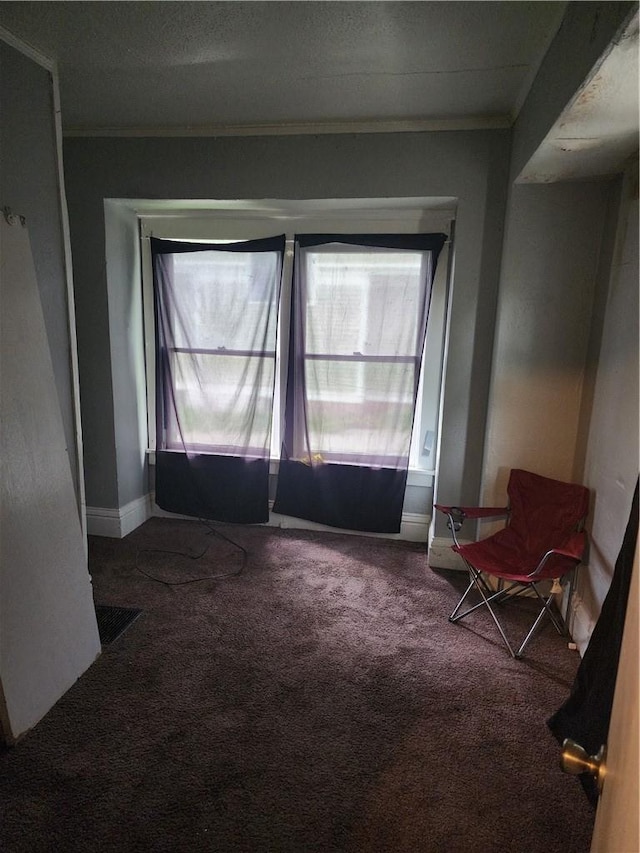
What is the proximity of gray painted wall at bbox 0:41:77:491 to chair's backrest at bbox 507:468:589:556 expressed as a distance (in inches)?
97.0

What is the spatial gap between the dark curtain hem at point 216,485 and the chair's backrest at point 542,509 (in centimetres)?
171

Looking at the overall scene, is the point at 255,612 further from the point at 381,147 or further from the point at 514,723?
the point at 381,147

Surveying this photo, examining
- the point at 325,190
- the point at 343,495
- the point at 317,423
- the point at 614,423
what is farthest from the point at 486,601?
the point at 325,190

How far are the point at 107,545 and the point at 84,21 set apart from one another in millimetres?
2863

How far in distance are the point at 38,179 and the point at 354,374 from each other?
6.61 ft

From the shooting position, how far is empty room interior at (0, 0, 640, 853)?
1562 mm

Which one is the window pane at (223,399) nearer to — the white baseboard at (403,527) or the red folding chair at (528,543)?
the white baseboard at (403,527)

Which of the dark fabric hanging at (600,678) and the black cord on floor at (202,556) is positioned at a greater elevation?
the dark fabric hanging at (600,678)

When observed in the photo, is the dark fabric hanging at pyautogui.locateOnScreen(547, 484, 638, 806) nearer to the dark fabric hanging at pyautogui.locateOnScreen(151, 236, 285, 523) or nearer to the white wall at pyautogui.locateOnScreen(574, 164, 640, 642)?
the white wall at pyautogui.locateOnScreen(574, 164, 640, 642)

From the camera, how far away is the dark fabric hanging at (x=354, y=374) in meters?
3.07

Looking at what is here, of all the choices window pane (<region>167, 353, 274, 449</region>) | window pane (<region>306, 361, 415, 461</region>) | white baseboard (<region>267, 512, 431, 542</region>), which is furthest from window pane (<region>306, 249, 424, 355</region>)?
white baseboard (<region>267, 512, 431, 542</region>)

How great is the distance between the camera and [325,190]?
2.81 m

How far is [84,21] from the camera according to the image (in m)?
1.89

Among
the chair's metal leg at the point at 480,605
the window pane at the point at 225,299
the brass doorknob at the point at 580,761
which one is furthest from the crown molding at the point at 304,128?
the brass doorknob at the point at 580,761
